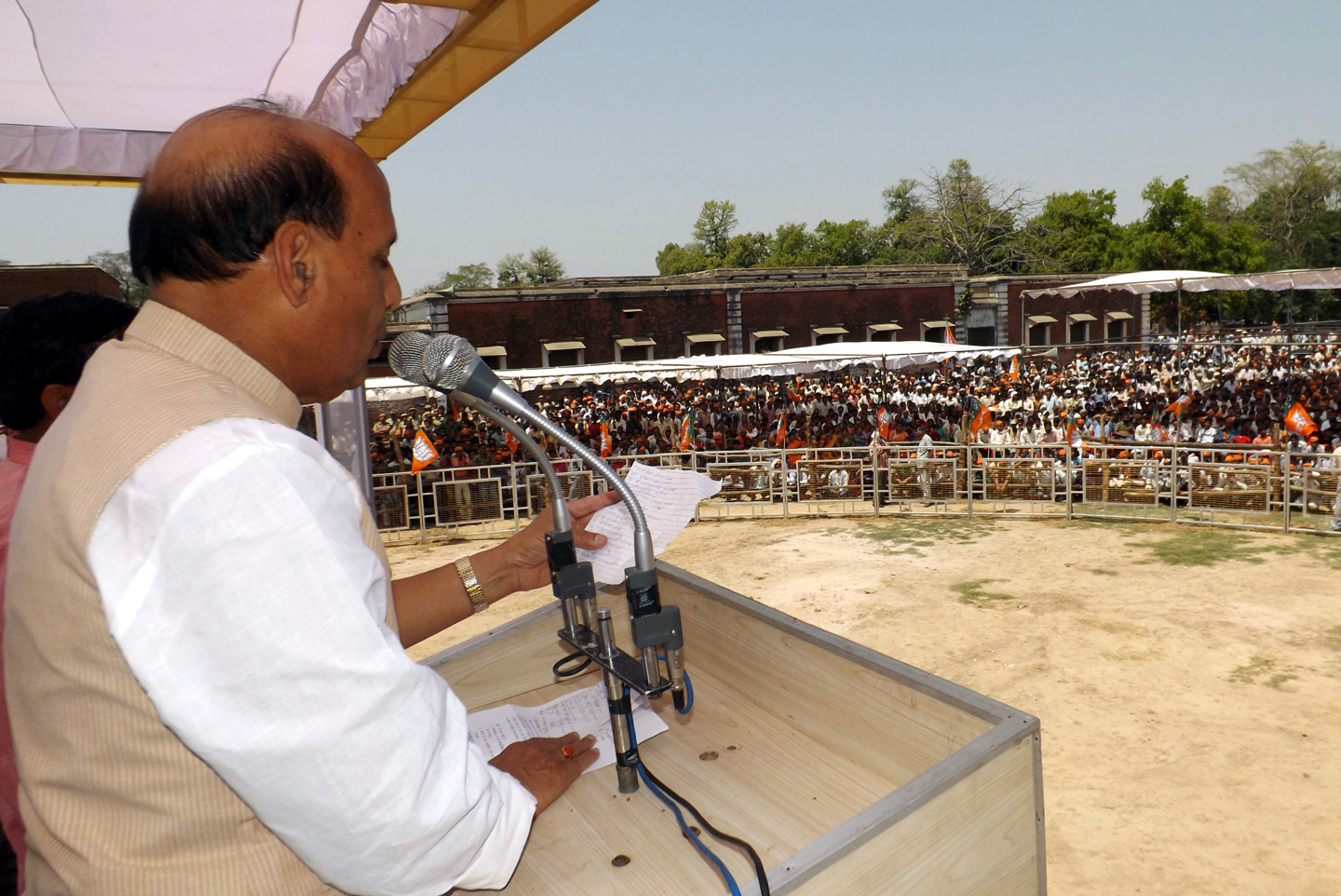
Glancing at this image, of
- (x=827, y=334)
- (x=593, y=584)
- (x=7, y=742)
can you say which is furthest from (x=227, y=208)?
(x=827, y=334)

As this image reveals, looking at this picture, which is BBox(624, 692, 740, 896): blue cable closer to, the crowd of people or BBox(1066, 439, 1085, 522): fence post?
BBox(1066, 439, 1085, 522): fence post

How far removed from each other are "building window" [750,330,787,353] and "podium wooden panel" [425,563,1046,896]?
3197cm

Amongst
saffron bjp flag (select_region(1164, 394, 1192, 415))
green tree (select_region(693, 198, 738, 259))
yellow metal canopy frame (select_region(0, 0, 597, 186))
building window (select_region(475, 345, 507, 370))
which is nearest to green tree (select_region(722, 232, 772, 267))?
A: green tree (select_region(693, 198, 738, 259))

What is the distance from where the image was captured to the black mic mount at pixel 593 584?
4.62 ft

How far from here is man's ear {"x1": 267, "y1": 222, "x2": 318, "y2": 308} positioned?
100cm

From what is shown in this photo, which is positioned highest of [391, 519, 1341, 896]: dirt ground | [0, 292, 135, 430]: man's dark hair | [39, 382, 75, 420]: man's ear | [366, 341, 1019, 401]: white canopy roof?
[0, 292, 135, 430]: man's dark hair

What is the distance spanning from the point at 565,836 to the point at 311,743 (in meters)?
1.01

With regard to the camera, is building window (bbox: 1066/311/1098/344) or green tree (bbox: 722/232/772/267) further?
green tree (bbox: 722/232/772/267)

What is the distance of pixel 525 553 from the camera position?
1.97 meters

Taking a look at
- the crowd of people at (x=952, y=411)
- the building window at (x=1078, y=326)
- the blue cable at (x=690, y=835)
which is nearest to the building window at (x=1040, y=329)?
the building window at (x=1078, y=326)

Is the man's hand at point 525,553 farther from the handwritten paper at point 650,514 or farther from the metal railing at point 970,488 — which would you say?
the metal railing at point 970,488

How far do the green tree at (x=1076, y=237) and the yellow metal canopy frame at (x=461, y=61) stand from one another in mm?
54312

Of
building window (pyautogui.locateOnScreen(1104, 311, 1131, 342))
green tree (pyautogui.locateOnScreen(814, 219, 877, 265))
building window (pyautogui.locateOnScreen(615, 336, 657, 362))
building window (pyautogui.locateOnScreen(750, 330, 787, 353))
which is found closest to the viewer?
building window (pyautogui.locateOnScreen(615, 336, 657, 362))

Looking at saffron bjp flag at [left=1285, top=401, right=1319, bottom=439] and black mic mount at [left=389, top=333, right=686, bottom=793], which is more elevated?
black mic mount at [left=389, top=333, right=686, bottom=793]
